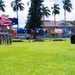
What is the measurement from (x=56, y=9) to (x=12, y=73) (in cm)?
13643

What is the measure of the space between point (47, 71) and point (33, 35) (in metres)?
90.1

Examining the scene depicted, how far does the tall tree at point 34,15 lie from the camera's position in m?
108

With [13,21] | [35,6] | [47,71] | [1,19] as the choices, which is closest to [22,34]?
[35,6]

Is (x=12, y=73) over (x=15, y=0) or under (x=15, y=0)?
under

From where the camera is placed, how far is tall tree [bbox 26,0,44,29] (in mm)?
107688

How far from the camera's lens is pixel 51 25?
16938 centimetres

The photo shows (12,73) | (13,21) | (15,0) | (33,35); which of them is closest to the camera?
(12,73)

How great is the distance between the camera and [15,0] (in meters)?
128

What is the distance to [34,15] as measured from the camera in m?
108

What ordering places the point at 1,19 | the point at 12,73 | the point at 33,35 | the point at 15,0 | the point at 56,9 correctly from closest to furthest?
the point at 12,73, the point at 1,19, the point at 33,35, the point at 15,0, the point at 56,9

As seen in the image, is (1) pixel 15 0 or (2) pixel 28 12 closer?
(2) pixel 28 12

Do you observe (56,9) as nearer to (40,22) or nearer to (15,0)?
(15,0)

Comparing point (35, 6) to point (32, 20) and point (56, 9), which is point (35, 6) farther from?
point (56, 9)

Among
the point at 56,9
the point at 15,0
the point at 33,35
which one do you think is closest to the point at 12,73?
the point at 33,35
